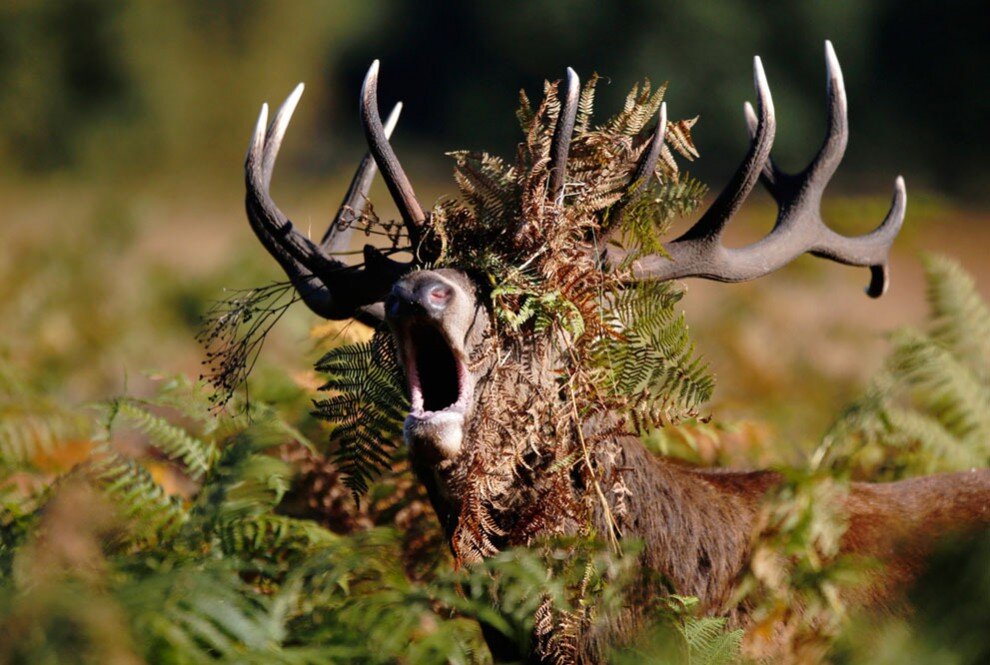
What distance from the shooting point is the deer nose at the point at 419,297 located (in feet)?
12.6

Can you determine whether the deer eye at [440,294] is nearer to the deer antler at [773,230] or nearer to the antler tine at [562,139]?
the antler tine at [562,139]

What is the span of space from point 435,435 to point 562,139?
39.9 inches

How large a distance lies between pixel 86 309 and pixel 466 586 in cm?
715

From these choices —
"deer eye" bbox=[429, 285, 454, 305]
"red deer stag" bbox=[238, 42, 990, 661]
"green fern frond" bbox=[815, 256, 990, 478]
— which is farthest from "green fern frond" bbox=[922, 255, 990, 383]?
"deer eye" bbox=[429, 285, 454, 305]

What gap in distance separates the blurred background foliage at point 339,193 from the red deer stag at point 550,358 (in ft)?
1.44

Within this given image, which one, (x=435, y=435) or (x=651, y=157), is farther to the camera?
(x=651, y=157)

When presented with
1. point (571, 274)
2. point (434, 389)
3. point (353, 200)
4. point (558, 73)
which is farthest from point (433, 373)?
point (558, 73)

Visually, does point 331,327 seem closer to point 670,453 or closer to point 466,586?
point 670,453

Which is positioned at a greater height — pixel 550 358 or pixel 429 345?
pixel 429 345

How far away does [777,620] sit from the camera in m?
4.25

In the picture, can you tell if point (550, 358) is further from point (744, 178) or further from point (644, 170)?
point (744, 178)

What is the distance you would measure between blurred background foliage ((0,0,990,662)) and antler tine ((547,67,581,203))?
1.14 metres

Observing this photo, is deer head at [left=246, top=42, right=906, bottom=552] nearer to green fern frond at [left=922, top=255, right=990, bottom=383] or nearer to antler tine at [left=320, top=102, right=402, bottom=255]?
antler tine at [left=320, top=102, right=402, bottom=255]

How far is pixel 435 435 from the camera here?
12.6ft
